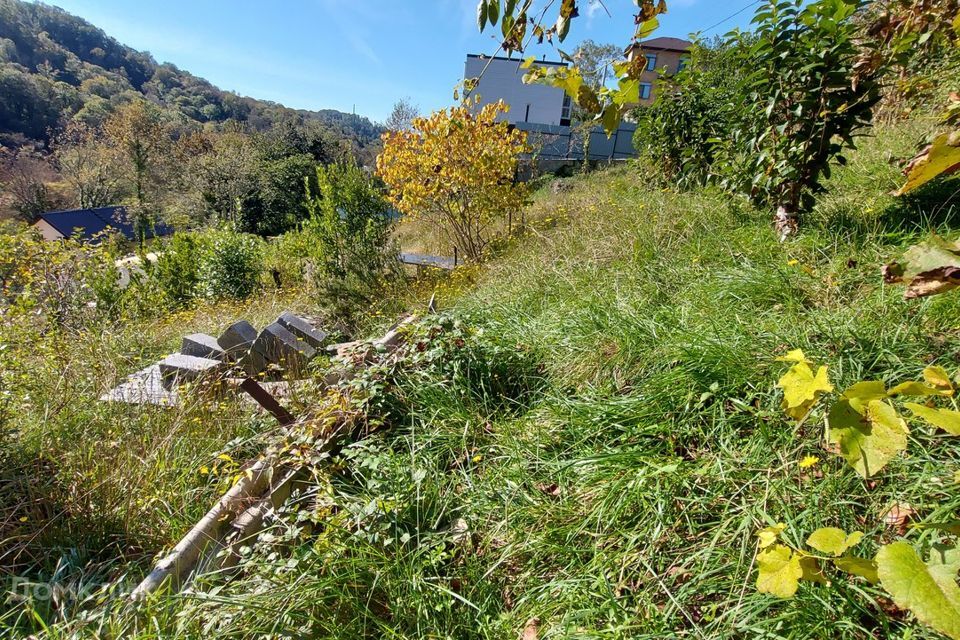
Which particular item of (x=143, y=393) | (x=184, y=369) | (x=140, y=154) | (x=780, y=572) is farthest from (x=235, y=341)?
(x=140, y=154)

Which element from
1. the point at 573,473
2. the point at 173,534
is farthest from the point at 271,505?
the point at 573,473

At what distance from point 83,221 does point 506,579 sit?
32.7 metres

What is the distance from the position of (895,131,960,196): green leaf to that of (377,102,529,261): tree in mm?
6015

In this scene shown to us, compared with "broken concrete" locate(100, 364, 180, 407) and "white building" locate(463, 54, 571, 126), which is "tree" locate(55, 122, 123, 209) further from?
"broken concrete" locate(100, 364, 180, 407)

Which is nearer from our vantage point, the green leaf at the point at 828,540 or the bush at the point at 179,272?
the green leaf at the point at 828,540

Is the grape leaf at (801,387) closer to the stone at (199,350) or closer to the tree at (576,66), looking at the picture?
the tree at (576,66)

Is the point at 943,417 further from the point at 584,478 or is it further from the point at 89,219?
the point at 89,219

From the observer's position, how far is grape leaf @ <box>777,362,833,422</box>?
71 centimetres

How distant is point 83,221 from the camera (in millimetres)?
23984

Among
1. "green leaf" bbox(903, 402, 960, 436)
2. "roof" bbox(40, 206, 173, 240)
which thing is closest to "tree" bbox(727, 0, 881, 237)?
"green leaf" bbox(903, 402, 960, 436)

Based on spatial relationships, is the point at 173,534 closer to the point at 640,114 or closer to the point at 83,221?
the point at 640,114

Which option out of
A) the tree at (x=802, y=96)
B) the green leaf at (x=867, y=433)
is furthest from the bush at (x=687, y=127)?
the green leaf at (x=867, y=433)

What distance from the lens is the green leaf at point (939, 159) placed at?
52 cm

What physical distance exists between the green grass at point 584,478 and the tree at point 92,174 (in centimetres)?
3409
